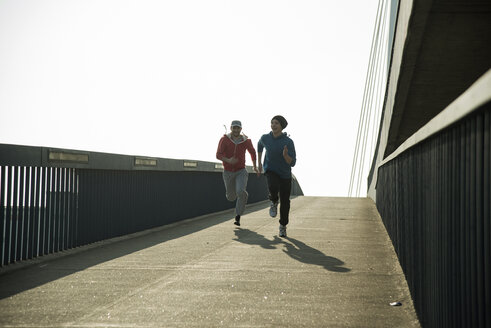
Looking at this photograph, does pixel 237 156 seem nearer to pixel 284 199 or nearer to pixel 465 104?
pixel 284 199

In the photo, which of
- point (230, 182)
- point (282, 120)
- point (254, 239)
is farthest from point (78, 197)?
point (230, 182)

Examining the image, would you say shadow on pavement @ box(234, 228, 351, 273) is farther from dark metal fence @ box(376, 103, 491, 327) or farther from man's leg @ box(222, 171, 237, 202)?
dark metal fence @ box(376, 103, 491, 327)

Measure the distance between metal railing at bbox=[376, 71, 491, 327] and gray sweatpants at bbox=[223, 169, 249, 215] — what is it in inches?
269

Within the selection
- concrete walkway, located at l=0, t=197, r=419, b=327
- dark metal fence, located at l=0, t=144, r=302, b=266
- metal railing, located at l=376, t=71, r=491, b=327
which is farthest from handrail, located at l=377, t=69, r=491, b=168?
dark metal fence, located at l=0, t=144, r=302, b=266

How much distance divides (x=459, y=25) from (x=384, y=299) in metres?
5.65

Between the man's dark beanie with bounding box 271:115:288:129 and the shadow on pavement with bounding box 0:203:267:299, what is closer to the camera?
the shadow on pavement with bounding box 0:203:267:299

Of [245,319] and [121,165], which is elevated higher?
[121,165]

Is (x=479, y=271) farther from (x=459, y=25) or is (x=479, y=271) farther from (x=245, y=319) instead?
(x=459, y=25)

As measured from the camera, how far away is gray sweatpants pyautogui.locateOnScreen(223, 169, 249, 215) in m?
11.2

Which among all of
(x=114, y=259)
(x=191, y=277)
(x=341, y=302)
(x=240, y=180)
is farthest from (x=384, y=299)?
(x=240, y=180)

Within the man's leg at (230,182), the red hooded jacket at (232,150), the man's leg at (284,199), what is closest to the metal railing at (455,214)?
the man's leg at (284,199)

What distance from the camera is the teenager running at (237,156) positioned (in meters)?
11.2

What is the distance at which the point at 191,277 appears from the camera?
18.9ft

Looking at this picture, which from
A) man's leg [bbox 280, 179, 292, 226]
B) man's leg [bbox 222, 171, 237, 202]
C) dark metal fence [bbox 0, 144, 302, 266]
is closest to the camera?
dark metal fence [bbox 0, 144, 302, 266]
